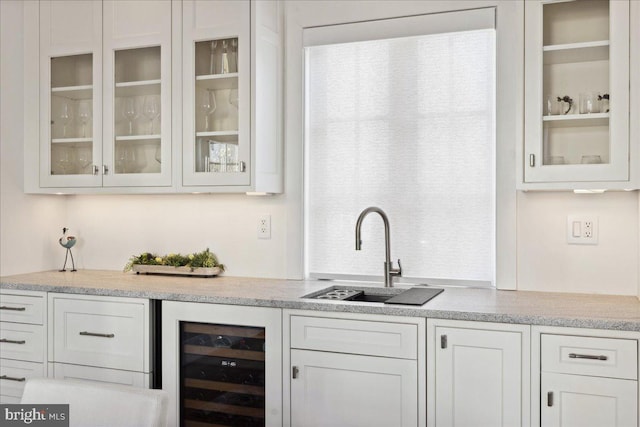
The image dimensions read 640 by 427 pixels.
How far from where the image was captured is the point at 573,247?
2568 millimetres

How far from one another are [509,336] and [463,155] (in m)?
0.95

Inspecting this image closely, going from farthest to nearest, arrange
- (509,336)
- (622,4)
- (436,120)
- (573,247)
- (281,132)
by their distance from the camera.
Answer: (281,132) < (436,120) < (573,247) < (622,4) < (509,336)

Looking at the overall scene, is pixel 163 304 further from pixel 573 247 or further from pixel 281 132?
pixel 573 247

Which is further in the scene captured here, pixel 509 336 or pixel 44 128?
pixel 44 128

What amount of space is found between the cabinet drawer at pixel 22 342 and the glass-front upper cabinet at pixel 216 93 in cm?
100

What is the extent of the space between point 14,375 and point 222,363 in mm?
1099

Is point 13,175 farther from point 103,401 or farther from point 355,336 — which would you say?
point 103,401

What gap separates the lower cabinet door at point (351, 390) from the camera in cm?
220

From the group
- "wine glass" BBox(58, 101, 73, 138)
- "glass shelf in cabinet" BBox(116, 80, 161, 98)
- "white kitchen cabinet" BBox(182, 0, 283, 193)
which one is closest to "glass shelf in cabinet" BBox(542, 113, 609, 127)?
"white kitchen cabinet" BBox(182, 0, 283, 193)

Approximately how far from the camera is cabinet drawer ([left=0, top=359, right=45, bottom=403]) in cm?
280

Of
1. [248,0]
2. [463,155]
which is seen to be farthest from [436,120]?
[248,0]

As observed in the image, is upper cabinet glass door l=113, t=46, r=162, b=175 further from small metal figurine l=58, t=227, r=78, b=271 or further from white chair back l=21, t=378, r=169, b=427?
white chair back l=21, t=378, r=169, b=427

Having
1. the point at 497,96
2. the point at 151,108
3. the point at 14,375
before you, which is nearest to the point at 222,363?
the point at 14,375

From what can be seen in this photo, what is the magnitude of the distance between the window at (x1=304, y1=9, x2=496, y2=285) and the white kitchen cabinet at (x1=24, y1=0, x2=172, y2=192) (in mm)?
755
